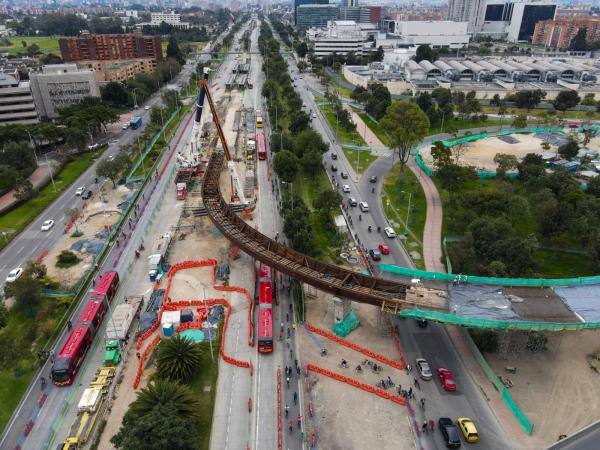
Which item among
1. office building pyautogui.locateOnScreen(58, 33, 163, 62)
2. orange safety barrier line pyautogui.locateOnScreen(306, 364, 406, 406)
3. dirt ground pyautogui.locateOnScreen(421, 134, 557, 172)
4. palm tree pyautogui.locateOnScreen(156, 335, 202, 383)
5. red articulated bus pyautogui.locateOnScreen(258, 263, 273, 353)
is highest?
office building pyautogui.locateOnScreen(58, 33, 163, 62)

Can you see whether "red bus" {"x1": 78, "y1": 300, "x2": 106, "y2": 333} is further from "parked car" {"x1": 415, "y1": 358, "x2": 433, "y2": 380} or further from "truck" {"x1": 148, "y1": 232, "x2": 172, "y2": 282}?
"parked car" {"x1": 415, "y1": 358, "x2": 433, "y2": 380}

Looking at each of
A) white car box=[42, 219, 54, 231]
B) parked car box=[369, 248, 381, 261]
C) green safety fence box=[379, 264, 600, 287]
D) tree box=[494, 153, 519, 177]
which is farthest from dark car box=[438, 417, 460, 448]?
white car box=[42, 219, 54, 231]

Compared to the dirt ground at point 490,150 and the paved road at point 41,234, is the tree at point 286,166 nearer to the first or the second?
the dirt ground at point 490,150

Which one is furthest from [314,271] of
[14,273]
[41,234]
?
[41,234]

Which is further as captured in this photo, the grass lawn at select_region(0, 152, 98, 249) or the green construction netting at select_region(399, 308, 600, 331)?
the grass lawn at select_region(0, 152, 98, 249)

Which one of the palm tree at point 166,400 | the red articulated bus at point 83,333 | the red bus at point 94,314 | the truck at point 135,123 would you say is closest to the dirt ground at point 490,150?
the red articulated bus at point 83,333

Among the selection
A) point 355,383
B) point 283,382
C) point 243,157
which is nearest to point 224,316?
point 283,382

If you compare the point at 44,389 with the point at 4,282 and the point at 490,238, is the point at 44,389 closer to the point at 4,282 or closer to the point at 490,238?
the point at 4,282
